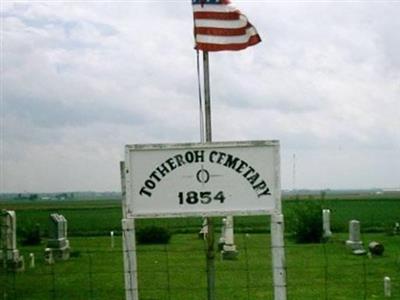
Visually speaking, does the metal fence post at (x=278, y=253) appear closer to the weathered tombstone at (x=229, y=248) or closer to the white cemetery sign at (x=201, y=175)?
the white cemetery sign at (x=201, y=175)

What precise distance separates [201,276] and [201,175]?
9795 mm

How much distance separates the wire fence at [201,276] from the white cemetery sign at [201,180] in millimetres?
6555

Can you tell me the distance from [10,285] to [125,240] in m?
9.45

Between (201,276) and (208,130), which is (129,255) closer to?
(208,130)

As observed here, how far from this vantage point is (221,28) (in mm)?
6809

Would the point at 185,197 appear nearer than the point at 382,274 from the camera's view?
Yes

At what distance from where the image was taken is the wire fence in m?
13.4

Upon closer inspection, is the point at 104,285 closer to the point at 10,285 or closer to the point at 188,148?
the point at 10,285

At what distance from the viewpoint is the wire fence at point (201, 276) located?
13438mm

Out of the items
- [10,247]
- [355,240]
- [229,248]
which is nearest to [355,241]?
[355,240]

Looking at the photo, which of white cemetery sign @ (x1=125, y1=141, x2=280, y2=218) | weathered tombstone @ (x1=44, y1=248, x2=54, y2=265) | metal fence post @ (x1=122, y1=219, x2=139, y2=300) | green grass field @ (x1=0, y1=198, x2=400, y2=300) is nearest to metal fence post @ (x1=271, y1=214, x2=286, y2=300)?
white cemetery sign @ (x1=125, y1=141, x2=280, y2=218)

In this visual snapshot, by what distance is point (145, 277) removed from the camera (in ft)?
52.6

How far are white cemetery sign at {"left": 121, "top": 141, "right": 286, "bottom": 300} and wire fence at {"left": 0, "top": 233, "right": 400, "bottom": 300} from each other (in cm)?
655

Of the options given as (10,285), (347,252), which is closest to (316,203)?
(347,252)
